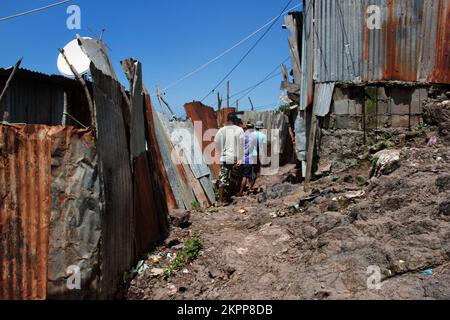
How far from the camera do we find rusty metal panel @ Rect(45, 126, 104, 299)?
3269 mm

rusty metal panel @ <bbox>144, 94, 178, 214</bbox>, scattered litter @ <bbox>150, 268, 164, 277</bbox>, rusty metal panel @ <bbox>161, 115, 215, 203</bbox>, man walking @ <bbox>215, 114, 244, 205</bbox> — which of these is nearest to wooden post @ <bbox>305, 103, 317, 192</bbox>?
man walking @ <bbox>215, 114, 244, 205</bbox>

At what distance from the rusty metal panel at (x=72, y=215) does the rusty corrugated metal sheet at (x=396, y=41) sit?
6101mm

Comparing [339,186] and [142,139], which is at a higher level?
[142,139]

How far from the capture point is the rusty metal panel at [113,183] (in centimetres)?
366

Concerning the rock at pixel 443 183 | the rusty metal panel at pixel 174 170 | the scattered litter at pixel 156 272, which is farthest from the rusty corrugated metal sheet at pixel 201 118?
the rock at pixel 443 183

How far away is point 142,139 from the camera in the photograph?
5.59 metres

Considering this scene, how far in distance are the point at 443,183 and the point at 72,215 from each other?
4.19 metres

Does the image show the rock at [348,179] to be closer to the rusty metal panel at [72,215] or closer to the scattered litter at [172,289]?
the scattered litter at [172,289]

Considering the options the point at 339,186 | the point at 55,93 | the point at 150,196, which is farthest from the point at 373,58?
the point at 55,93

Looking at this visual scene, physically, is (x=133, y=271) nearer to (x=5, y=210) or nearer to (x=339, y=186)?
(x=5, y=210)

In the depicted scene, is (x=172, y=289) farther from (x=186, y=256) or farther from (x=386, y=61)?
(x=386, y=61)

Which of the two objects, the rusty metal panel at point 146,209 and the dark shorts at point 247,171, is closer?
the rusty metal panel at point 146,209

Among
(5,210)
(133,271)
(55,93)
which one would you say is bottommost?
(133,271)
